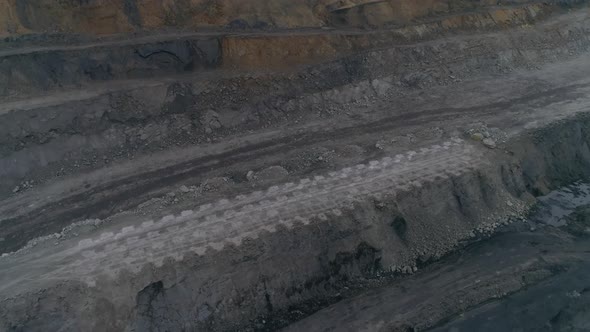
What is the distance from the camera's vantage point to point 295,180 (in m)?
12.9

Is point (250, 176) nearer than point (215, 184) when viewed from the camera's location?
No

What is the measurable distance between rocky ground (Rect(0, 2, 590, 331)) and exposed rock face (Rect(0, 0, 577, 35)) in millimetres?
620

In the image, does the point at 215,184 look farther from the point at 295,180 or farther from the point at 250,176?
the point at 295,180

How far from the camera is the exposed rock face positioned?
15.5 meters

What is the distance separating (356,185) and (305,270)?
2.95m

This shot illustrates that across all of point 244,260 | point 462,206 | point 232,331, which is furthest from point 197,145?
point 462,206

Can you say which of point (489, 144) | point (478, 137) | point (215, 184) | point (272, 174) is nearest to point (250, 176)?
point (272, 174)

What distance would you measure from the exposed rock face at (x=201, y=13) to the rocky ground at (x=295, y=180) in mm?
620

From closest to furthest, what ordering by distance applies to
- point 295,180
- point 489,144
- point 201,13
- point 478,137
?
point 295,180, point 489,144, point 478,137, point 201,13

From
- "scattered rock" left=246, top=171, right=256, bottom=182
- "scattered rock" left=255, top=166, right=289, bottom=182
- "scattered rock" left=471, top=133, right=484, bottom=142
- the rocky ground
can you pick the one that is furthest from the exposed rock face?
"scattered rock" left=246, top=171, right=256, bottom=182

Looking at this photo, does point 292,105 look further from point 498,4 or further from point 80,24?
point 498,4

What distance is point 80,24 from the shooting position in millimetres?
15719

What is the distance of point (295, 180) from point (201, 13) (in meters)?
7.87

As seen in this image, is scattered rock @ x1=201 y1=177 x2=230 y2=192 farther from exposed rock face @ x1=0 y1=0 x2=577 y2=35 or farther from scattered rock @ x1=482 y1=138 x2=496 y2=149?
scattered rock @ x1=482 y1=138 x2=496 y2=149
